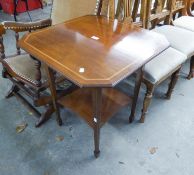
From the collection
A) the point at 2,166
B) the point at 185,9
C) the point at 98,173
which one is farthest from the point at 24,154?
the point at 185,9

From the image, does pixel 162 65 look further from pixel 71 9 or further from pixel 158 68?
pixel 71 9

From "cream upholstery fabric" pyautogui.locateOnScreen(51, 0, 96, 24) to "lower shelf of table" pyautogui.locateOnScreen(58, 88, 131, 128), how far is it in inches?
29.9

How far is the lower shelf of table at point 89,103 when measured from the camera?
143cm

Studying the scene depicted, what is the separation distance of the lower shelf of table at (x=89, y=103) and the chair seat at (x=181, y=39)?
689 millimetres

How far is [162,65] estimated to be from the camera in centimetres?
158

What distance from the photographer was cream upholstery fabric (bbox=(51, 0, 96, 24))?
6.21ft

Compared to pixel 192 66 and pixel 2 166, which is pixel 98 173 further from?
pixel 192 66

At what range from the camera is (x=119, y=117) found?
1.79 meters

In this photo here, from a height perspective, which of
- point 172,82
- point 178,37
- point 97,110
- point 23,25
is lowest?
point 172,82

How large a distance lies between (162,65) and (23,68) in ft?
3.33

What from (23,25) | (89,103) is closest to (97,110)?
(89,103)

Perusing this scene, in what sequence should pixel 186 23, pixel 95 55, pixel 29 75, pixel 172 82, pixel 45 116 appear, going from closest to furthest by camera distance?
pixel 95 55 → pixel 29 75 → pixel 45 116 → pixel 172 82 → pixel 186 23

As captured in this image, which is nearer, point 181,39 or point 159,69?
point 159,69

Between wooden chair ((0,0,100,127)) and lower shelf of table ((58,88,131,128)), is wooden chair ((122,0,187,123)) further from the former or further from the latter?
wooden chair ((0,0,100,127))
